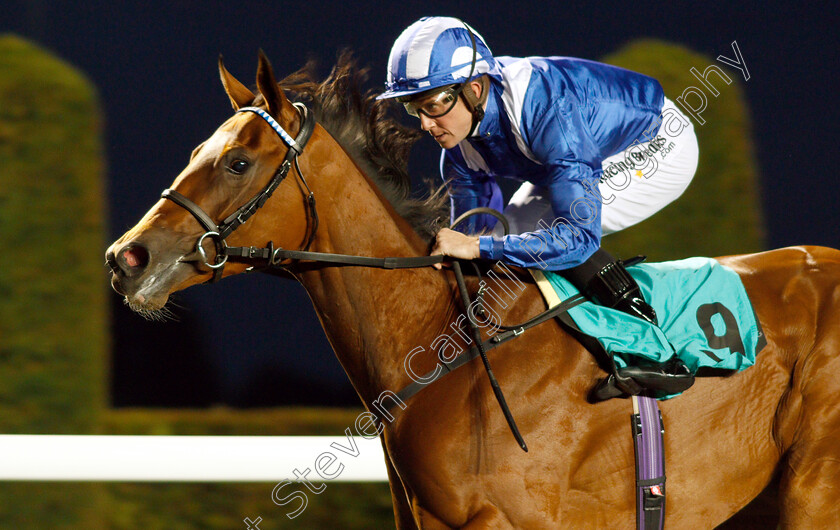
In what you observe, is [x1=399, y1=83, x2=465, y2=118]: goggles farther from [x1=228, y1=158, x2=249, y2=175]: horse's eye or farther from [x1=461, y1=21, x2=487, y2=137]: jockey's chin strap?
[x1=228, y1=158, x2=249, y2=175]: horse's eye

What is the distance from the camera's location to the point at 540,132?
1.90m

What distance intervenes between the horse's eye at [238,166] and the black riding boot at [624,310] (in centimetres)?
84

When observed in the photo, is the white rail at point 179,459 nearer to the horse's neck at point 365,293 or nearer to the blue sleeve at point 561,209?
the horse's neck at point 365,293

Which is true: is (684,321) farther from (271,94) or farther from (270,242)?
(271,94)

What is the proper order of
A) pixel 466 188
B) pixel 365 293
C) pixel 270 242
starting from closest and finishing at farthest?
pixel 270 242 < pixel 365 293 < pixel 466 188

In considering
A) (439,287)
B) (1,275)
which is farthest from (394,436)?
(1,275)

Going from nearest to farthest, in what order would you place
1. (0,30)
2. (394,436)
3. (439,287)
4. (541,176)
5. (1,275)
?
(394,436) → (439,287) → (541,176) → (1,275) → (0,30)

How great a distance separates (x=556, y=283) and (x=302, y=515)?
6.19 ft

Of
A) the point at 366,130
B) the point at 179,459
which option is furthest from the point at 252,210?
the point at 179,459

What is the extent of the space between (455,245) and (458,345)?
25 cm

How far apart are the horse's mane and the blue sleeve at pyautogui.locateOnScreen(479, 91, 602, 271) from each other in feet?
0.96

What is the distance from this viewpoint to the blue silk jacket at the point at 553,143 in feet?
6.07

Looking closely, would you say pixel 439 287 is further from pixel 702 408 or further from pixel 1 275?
pixel 1 275

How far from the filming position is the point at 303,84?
2.04m
